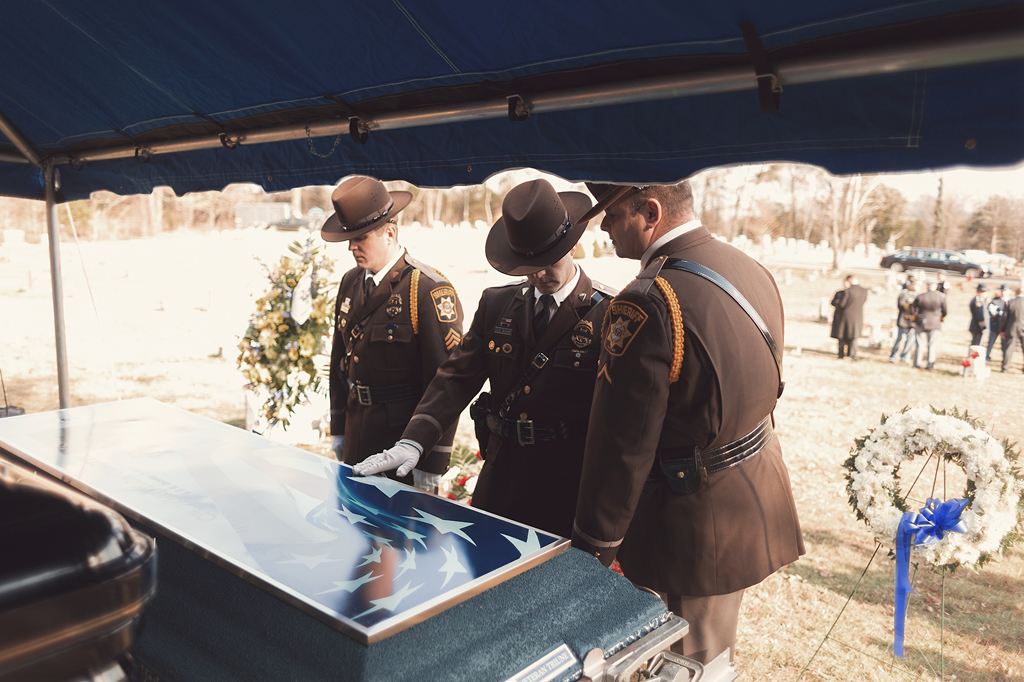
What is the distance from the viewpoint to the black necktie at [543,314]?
241 cm

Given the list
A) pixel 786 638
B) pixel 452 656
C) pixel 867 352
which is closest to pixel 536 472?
pixel 452 656

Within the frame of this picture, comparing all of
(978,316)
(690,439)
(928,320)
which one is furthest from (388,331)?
(978,316)

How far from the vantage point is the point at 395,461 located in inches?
84.1

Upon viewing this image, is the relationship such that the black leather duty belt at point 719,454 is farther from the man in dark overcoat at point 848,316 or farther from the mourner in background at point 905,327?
the mourner in background at point 905,327

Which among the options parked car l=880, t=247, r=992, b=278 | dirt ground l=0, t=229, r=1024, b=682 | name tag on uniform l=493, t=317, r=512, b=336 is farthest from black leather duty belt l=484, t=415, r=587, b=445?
parked car l=880, t=247, r=992, b=278

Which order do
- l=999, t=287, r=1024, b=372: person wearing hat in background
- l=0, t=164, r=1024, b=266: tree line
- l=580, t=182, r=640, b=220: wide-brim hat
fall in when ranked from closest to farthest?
l=580, t=182, r=640, b=220: wide-brim hat, l=999, t=287, r=1024, b=372: person wearing hat in background, l=0, t=164, r=1024, b=266: tree line

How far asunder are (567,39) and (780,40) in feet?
1.62

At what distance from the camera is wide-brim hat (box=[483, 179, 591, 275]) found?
2.24 m

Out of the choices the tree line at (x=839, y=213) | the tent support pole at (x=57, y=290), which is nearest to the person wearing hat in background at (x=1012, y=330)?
the tree line at (x=839, y=213)

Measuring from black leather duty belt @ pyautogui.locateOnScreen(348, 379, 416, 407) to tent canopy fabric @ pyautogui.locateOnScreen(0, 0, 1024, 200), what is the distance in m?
1.01

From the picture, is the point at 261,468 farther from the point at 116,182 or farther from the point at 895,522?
the point at 116,182

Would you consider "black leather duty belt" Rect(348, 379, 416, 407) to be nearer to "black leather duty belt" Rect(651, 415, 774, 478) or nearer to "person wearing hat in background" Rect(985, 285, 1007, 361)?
"black leather duty belt" Rect(651, 415, 774, 478)

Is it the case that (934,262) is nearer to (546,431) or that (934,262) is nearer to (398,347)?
(398,347)

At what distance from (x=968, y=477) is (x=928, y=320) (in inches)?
461
